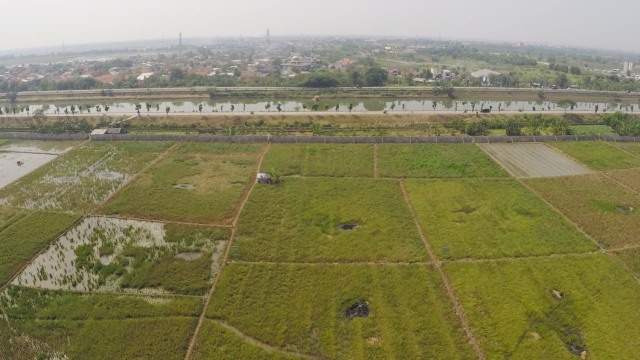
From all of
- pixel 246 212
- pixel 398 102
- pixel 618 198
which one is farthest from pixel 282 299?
pixel 398 102

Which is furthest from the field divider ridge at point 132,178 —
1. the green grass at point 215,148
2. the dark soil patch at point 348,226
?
the dark soil patch at point 348,226

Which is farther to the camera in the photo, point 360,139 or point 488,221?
point 360,139

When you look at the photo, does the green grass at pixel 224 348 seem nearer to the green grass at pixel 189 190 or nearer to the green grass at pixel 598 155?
the green grass at pixel 189 190

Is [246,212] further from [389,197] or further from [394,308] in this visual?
[394,308]

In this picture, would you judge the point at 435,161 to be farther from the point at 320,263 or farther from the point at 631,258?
the point at 320,263

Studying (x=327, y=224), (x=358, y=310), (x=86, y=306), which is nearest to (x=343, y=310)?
(x=358, y=310)

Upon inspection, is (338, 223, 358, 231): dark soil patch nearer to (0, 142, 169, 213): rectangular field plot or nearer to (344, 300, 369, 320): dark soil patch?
(344, 300, 369, 320): dark soil patch
